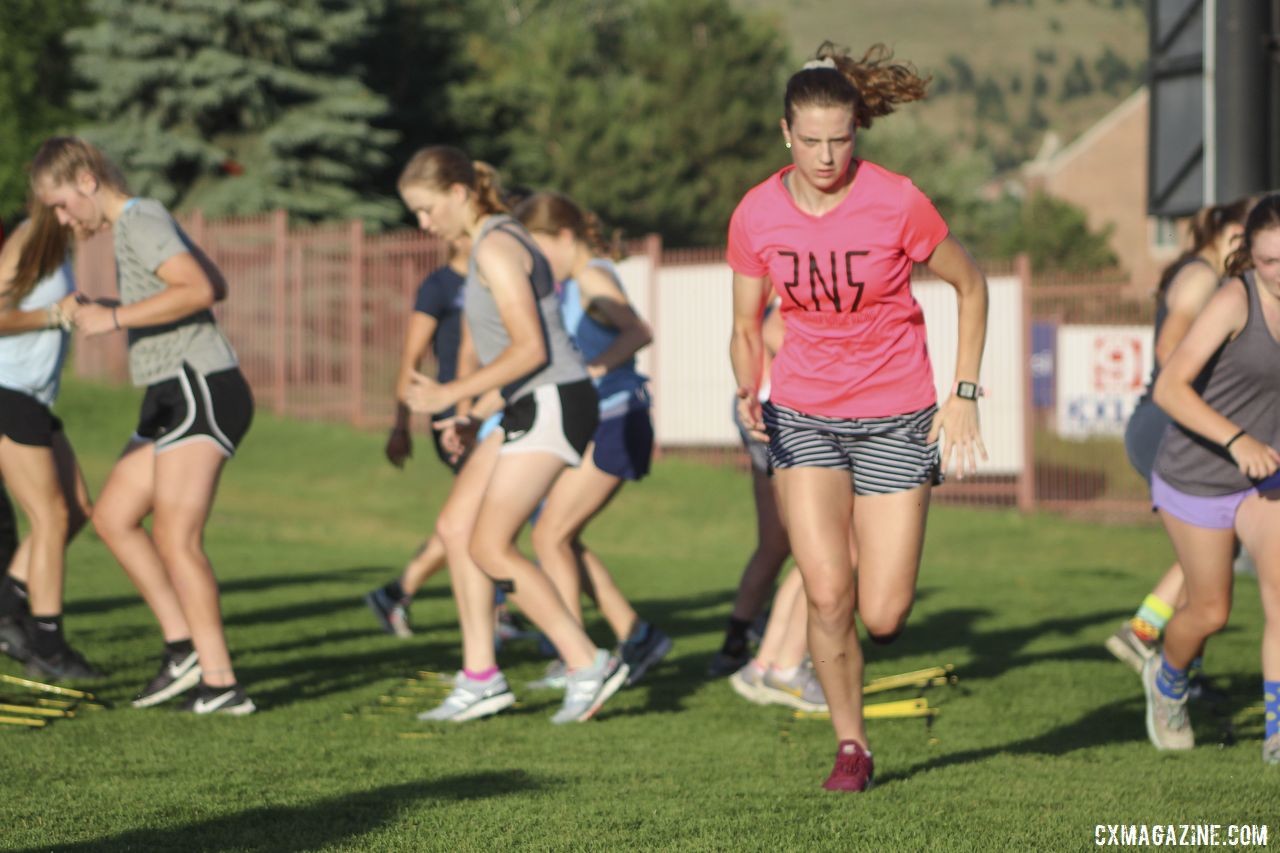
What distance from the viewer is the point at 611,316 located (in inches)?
293

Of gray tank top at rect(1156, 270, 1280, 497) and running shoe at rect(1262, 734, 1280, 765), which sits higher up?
gray tank top at rect(1156, 270, 1280, 497)

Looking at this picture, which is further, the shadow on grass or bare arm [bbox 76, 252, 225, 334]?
bare arm [bbox 76, 252, 225, 334]

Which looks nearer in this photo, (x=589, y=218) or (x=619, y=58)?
(x=589, y=218)

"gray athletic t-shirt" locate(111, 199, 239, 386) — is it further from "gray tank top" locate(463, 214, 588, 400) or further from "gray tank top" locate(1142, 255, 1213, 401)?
"gray tank top" locate(1142, 255, 1213, 401)

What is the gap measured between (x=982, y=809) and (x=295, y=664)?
154 inches

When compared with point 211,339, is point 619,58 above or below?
above

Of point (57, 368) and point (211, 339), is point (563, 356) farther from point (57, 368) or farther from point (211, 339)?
point (57, 368)

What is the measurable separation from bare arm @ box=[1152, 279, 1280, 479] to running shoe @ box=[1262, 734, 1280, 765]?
2.88 feet

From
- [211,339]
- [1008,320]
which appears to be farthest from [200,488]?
[1008,320]

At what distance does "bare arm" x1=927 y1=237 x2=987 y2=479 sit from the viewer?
5020 mm

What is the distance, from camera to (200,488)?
6.34 metres

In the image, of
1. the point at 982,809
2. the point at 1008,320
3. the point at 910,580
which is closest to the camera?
the point at 982,809

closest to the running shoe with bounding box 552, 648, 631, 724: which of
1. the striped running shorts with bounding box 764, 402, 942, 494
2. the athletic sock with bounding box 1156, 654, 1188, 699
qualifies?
the striped running shorts with bounding box 764, 402, 942, 494

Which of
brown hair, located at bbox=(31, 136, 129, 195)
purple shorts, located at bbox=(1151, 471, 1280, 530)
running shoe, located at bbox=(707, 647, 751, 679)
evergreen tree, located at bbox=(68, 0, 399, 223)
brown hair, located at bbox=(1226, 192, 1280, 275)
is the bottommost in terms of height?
running shoe, located at bbox=(707, 647, 751, 679)
